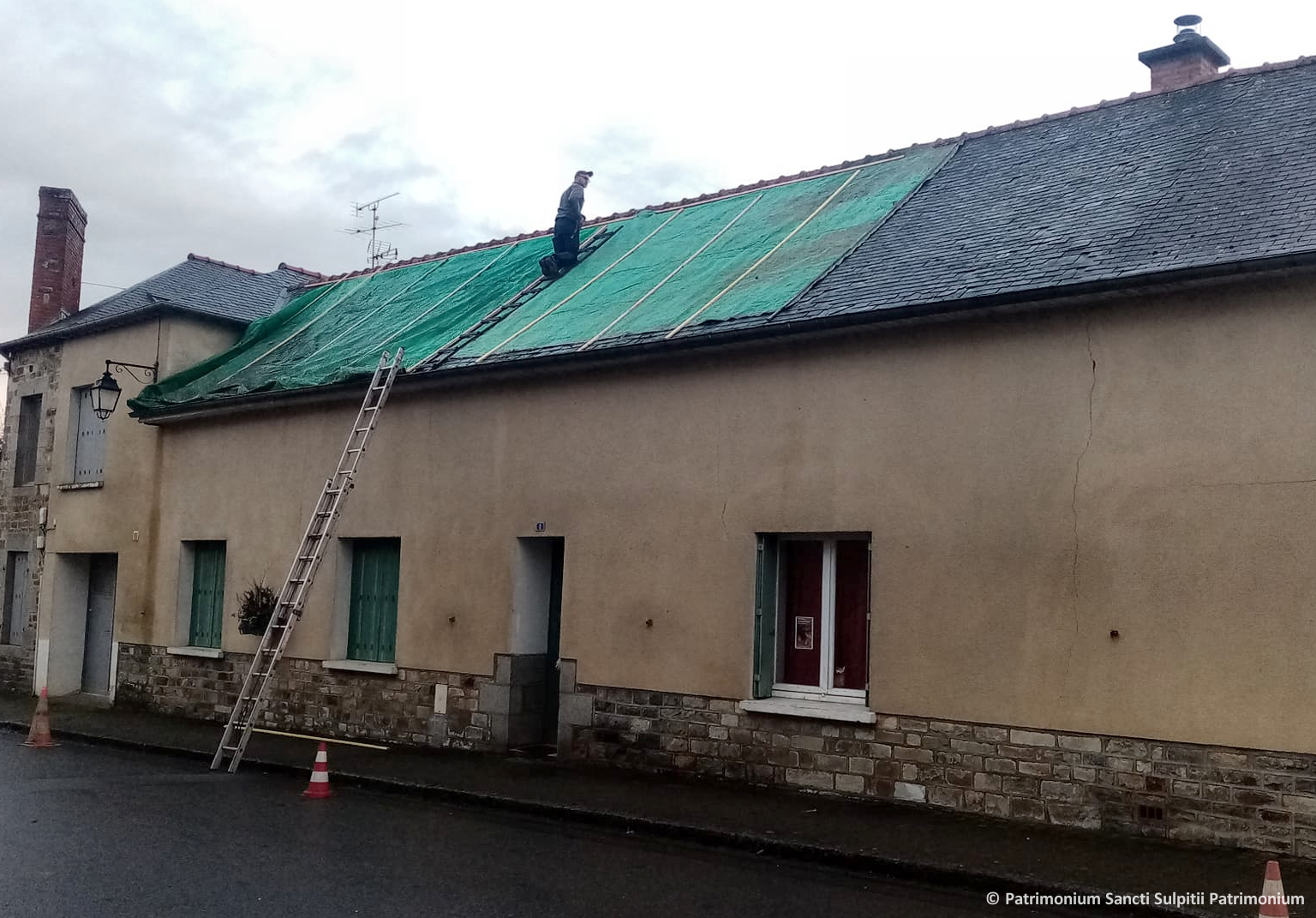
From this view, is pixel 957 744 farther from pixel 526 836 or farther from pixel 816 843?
pixel 526 836

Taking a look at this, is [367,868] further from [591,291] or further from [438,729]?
[591,291]

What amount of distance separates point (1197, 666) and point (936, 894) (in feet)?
8.19

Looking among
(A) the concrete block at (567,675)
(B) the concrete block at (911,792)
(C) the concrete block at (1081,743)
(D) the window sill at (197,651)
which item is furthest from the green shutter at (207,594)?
(C) the concrete block at (1081,743)

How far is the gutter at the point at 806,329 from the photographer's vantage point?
816 cm

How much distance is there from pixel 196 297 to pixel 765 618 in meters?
12.0

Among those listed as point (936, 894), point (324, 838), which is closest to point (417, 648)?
point (324, 838)

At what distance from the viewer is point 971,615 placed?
361 inches

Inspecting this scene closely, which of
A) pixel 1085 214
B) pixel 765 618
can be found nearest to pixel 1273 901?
pixel 765 618

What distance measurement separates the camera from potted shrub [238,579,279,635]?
14.5 m

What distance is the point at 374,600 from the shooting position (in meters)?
13.9

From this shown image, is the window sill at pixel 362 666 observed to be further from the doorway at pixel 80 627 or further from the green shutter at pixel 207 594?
the doorway at pixel 80 627

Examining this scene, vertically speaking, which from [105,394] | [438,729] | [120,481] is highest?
[105,394]

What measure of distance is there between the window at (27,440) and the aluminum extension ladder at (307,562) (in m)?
7.48

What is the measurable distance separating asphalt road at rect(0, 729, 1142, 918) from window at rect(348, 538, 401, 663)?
3.52 metres
